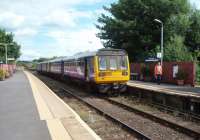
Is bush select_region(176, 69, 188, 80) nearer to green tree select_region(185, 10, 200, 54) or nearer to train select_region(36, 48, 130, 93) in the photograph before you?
train select_region(36, 48, 130, 93)

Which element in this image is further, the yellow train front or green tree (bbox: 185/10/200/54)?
green tree (bbox: 185/10/200/54)

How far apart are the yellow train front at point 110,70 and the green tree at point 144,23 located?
88.8ft

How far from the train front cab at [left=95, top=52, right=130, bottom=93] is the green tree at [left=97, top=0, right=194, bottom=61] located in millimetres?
Result: 27086

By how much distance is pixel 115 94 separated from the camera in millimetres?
26062

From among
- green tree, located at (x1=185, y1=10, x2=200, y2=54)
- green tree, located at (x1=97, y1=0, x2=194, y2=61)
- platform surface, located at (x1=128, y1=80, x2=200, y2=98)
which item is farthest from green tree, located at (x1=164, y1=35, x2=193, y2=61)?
platform surface, located at (x1=128, y1=80, x2=200, y2=98)

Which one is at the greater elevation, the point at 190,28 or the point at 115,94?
the point at 190,28

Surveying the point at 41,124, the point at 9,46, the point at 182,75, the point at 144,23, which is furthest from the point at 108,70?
the point at 9,46

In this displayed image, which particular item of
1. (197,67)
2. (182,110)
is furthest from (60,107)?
(197,67)

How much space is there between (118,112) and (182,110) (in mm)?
2635

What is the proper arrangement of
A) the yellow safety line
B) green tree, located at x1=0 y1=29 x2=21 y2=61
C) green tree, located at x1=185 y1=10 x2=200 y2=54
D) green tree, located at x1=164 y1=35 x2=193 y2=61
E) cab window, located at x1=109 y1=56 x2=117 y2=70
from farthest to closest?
green tree, located at x1=0 y1=29 x2=21 y2=61, green tree, located at x1=185 y1=10 x2=200 y2=54, green tree, located at x1=164 y1=35 x2=193 y2=61, cab window, located at x1=109 y1=56 x2=117 y2=70, the yellow safety line

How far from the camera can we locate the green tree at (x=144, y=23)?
52.0 metres

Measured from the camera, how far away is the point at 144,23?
178ft

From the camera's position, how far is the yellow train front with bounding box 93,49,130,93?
24.0 m

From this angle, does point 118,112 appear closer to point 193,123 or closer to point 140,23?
point 193,123
